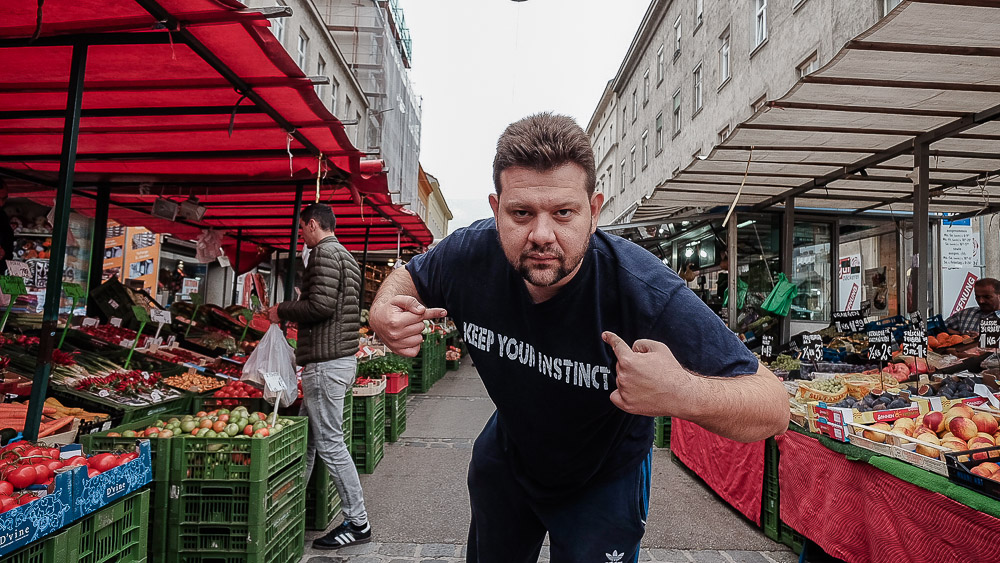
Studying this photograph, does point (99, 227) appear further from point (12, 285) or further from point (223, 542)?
point (223, 542)

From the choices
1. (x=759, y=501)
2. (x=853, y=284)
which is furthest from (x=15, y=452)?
(x=853, y=284)

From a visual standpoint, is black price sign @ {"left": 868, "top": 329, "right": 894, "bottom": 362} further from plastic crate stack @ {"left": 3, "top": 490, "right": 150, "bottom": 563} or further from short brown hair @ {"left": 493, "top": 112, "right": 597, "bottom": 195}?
plastic crate stack @ {"left": 3, "top": 490, "right": 150, "bottom": 563}

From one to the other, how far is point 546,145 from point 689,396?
3.05 feet

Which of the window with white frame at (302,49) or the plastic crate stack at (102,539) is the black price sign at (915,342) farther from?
the window with white frame at (302,49)

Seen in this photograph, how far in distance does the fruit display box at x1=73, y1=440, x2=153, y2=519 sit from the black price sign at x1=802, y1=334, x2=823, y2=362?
6.88 meters

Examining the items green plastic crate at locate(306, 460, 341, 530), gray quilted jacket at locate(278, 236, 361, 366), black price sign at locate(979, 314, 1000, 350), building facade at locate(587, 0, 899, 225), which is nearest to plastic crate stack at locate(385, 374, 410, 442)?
green plastic crate at locate(306, 460, 341, 530)

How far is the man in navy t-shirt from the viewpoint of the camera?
1.66 m

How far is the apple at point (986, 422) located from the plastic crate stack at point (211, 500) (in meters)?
4.43

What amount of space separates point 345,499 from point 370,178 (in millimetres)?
3502

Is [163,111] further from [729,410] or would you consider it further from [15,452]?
[729,410]

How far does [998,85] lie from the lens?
4.86 metres

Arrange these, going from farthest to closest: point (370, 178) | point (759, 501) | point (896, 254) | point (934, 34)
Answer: point (896, 254), point (370, 178), point (759, 501), point (934, 34)

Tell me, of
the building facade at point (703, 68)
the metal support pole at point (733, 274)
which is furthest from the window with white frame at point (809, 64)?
A: the metal support pole at point (733, 274)

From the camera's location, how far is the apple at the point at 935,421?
11.9 ft
